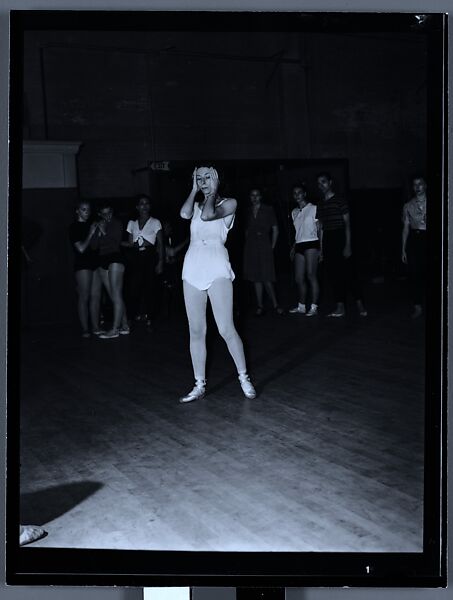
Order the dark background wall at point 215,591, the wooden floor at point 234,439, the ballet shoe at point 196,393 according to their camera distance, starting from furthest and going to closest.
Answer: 1. the ballet shoe at point 196,393
2. the dark background wall at point 215,591
3. the wooden floor at point 234,439

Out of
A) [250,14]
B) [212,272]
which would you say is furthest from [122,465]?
[250,14]

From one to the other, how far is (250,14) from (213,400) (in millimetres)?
1225

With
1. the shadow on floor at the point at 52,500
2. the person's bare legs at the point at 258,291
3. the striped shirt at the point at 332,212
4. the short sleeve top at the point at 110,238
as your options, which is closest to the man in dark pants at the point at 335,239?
the striped shirt at the point at 332,212

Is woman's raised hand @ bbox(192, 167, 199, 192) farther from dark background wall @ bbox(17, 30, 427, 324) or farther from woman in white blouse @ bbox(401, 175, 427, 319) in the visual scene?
woman in white blouse @ bbox(401, 175, 427, 319)

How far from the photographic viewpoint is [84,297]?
2.24 m

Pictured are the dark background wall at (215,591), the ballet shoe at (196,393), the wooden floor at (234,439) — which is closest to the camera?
the wooden floor at (234,439)

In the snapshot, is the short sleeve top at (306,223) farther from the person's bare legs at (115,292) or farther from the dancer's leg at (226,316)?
the person's bare legs at (115,292)

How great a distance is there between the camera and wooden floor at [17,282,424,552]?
2037 millimetres

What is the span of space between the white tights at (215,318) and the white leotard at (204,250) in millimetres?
25

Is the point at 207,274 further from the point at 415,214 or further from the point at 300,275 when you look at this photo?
the point at 415,214

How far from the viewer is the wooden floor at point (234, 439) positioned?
6.68 feet

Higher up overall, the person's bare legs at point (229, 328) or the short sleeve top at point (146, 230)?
the short sleeve top at point (146, 230)

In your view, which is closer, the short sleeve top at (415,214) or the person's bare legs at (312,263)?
the short sleeve top at (415,214)

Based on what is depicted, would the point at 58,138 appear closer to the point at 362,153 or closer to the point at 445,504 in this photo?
the point at 362,153
